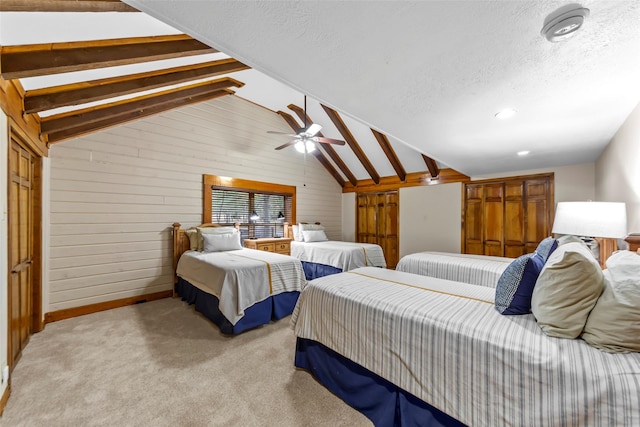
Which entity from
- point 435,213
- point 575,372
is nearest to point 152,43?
point 575,372

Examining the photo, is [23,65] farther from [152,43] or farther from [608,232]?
[608,232]

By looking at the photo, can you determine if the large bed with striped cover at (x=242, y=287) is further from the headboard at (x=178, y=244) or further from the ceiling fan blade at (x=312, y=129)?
the ceiling fan blade at (x=312, y=129)

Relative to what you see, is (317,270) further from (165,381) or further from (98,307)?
(98,307)

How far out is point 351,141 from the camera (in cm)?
582

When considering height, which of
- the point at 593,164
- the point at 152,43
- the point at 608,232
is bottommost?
the point at 608,232

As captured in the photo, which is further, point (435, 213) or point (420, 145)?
point (435, 213)

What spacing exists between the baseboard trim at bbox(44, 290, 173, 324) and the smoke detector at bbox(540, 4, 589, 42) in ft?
16.9

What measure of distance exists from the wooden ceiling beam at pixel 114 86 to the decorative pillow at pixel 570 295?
3.57 m

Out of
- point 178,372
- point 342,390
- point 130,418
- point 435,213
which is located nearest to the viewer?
point 130,418

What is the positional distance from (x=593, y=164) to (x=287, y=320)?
5.35 m

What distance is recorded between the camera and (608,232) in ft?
7.16

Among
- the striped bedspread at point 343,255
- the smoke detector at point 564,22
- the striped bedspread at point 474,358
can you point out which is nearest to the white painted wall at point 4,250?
the striped bedspread at point 474,358

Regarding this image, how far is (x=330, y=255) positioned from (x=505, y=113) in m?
3.39

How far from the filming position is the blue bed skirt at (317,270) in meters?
4.81
